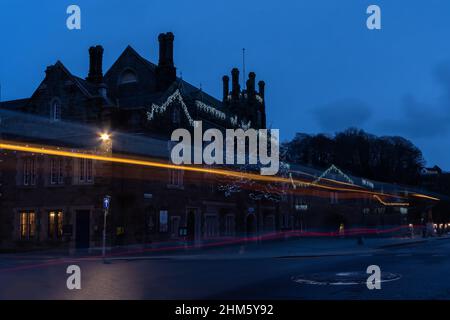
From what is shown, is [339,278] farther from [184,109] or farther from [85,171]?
[184,109]

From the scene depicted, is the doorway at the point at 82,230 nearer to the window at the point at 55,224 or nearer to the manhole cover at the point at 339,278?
the window at the point at 55,224

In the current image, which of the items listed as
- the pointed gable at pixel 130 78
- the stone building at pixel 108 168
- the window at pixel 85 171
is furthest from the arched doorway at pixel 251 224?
the window at pixel 85 171

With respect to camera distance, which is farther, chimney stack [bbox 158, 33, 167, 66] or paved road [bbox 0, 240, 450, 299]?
chimney stack [bbox 158, 33, 167, 66]

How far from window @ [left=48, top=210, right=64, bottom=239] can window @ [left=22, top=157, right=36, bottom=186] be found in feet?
10.1

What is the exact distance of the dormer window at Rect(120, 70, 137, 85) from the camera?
48.8m

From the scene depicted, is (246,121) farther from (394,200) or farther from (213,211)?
(394,200)

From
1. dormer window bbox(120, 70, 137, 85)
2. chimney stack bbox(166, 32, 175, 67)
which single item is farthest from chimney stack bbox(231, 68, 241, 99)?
dormer window bbox(120, 70, 137, 85)

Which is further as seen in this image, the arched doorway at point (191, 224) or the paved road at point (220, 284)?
the arched doorway at point (191, 224)

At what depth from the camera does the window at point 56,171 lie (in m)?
39.5

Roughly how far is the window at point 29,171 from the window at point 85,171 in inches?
175

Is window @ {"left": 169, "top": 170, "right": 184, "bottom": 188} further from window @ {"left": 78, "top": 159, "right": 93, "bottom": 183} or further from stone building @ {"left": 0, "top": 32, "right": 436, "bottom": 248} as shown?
window @ {"left": 78, "top": 159, "right": 93, "bottom": 183}

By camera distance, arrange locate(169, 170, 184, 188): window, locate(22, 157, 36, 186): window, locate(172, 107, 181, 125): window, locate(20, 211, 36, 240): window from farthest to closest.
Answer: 1. locate(172, 107, 181, 125): window
2. locate(169, 170, 184, 188): window
3. locate(22, 157, 36, 186): window
4. locate(20, 211, 36, 240): window
